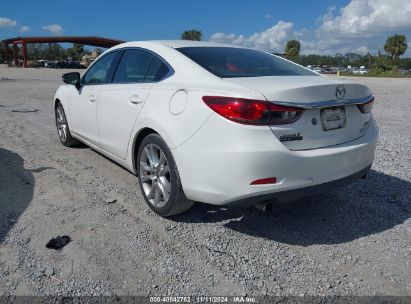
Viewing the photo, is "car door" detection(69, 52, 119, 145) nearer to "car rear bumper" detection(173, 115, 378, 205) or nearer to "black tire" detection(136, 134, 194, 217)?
"black tire" detection(136, 134, 194, 217)

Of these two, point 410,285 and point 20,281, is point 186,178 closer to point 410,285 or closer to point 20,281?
point 20,281

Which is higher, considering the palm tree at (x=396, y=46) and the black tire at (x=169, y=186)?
the palm tree at (x=396, y=46)

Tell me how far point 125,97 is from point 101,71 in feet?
3.56

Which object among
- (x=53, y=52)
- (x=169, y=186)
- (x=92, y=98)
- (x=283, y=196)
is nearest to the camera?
(x=283, y=196)

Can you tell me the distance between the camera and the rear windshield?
3.33 m

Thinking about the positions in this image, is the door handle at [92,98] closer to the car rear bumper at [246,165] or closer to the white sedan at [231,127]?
the white sedan at [231,127]

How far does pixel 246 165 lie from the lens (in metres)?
2.73

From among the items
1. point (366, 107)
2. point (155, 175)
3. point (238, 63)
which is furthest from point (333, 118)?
point (155, 175)

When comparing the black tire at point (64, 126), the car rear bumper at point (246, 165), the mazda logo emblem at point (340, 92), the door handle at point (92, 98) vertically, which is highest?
the mazda logo emblem at point (340, 92)

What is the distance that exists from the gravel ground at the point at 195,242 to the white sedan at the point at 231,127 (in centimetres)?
40

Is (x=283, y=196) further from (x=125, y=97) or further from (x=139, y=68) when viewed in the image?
(x=139, y=68)

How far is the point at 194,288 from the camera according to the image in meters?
2.55

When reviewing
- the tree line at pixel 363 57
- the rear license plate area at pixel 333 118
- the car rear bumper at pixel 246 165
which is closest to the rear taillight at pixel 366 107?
the rear license plate area at pixel 333 118

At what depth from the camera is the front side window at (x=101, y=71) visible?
4535 millimetres
